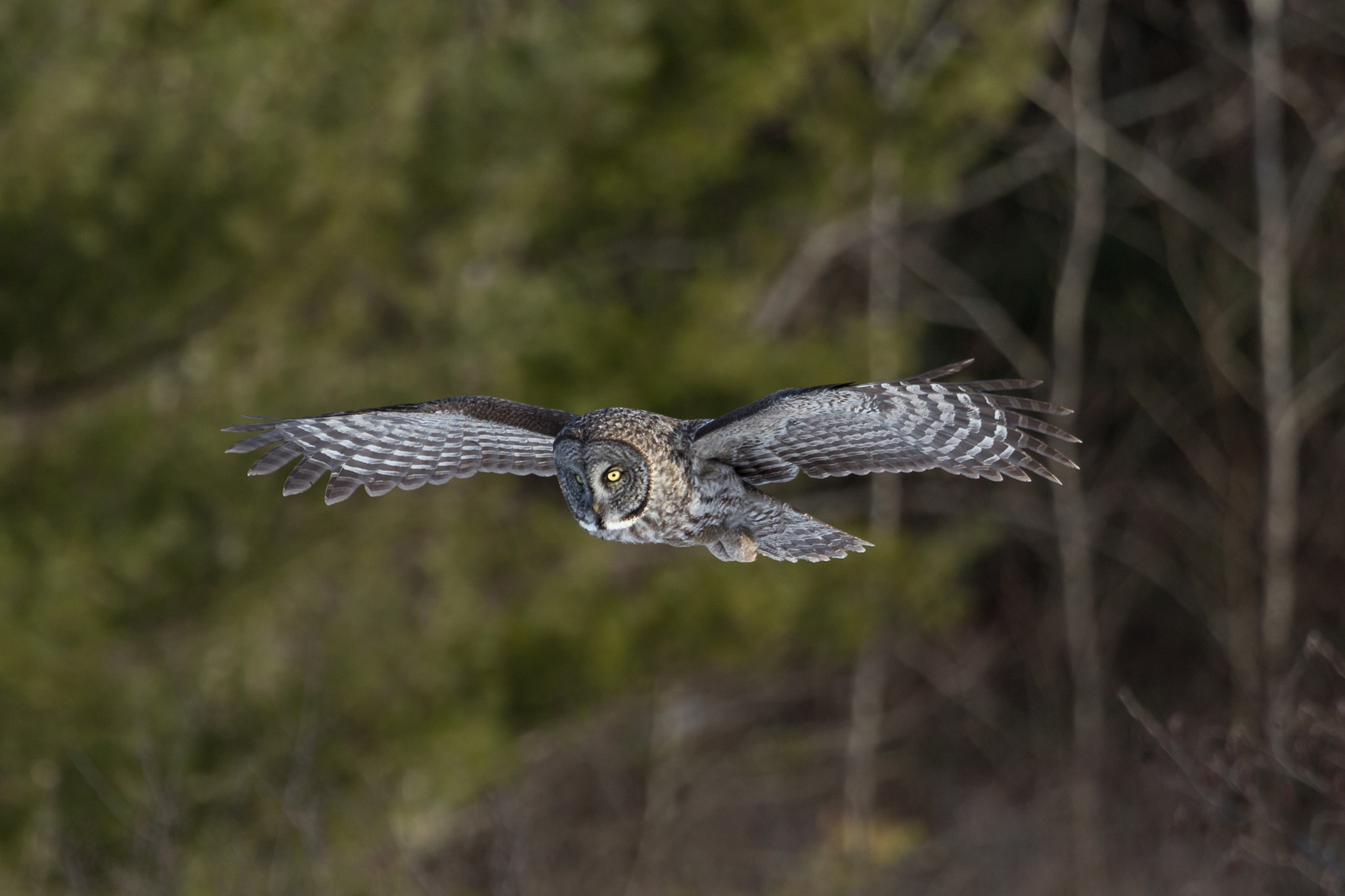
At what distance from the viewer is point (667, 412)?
11.0 meters

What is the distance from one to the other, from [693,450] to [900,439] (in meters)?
0.67

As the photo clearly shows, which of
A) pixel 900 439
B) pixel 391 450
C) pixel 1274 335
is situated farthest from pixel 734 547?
pixel 1274 335

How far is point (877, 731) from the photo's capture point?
49.8 feet

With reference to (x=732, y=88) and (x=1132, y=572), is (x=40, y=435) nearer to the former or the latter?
(x=732, y=88)

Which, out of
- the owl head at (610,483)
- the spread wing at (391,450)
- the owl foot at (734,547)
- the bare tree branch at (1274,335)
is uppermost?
the bare tree branch at (1274,335)

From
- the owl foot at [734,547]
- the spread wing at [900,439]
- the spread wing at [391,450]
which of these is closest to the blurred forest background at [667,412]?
the spread wing at [900,439]

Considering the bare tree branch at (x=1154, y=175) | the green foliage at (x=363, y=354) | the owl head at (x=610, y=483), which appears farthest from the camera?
the bare tree branch at (x=1154, y=175)

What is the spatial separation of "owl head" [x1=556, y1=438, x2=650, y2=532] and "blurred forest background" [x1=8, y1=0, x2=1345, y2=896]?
1.55m

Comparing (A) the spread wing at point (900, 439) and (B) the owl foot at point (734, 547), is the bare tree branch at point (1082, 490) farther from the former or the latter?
(B) the owl foot at point (734, 547)

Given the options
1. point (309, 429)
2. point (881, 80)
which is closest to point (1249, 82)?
point (881, 80)

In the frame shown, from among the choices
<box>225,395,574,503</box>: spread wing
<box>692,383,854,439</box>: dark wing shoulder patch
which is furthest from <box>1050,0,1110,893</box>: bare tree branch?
<box>692,383,854,439</box>: dark wing shoulder patch

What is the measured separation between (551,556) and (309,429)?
7.14 m

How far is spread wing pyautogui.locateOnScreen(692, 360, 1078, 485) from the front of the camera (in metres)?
3.91

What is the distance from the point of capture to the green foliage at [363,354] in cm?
736
